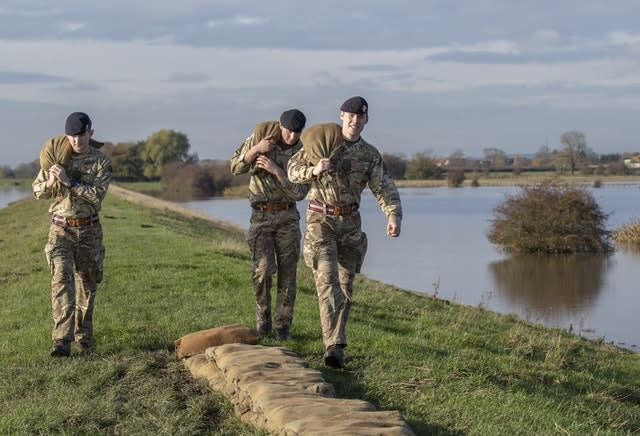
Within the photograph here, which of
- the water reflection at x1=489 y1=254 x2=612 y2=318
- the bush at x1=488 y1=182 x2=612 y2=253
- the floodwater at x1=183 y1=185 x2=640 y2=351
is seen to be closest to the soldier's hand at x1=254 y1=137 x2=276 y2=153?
the floodwater at x1=183 y1=185 x2=640 y2=351

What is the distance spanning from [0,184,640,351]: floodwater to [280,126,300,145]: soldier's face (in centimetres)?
866

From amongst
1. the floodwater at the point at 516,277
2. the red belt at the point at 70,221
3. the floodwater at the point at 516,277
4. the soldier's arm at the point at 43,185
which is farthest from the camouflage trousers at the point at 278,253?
the floodwater at the point at 516,277

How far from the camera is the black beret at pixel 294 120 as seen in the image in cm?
773

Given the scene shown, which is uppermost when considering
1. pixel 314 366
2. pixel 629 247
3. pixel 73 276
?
pixel 73 276

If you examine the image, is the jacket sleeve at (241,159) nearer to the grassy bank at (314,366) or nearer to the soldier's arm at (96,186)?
the soldier's arm at (96,186)

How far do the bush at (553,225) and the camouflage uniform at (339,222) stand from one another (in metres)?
24.0

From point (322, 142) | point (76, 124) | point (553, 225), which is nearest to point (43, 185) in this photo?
point (76, 124)

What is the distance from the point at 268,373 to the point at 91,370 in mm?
1874

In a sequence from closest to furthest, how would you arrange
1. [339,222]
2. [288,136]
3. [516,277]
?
[339,222] → [288,136] → [516,277]

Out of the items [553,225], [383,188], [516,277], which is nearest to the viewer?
[383,188]

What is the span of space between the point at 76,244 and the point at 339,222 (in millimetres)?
2516

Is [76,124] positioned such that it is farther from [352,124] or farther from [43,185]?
[352,124]

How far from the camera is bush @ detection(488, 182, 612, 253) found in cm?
3034

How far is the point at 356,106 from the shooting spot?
703cm
